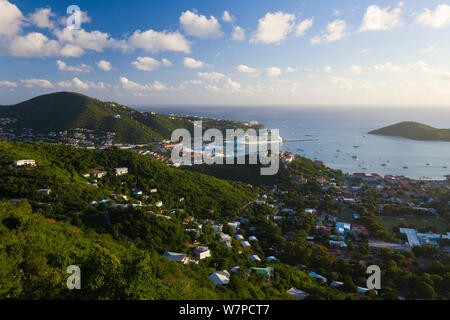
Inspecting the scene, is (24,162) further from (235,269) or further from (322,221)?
(322,221)

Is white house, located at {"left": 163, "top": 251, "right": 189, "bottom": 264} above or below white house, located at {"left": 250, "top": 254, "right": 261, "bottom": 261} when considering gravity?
above

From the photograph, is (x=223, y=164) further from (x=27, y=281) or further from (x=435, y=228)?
(x=27, y=281)

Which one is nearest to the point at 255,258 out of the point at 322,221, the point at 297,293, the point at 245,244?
the point at 245,244

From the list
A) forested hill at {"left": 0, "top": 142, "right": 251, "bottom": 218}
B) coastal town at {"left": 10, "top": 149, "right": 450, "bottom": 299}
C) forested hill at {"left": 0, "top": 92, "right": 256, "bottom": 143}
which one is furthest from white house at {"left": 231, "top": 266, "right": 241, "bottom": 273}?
forested hill at {"left": 0, "top": 92, "right": 256, "bottom": 143}

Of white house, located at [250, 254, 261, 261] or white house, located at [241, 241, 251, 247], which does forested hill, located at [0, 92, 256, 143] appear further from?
white house, located at [250, 254, 261, 261]
